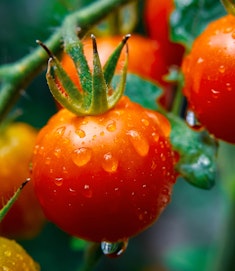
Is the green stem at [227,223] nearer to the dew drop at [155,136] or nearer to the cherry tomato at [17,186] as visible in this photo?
the cherry tomato at [17,186]

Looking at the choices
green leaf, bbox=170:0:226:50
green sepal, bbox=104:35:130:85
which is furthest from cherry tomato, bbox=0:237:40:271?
green leaf, bbox=170:0:226:50

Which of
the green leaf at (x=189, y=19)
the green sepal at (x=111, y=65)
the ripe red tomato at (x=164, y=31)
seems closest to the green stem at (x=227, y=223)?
the ripe red tomato at (x=164, y=31)

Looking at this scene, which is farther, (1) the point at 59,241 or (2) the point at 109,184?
(1) the point at 59,241

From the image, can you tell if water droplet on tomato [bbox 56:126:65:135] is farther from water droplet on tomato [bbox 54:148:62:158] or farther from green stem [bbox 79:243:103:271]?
green stem [bbox 79:243:103:271]

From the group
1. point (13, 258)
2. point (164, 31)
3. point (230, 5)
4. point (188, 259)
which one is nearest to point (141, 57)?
point (164, 31)

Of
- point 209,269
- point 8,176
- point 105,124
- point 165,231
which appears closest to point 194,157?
point 105,124

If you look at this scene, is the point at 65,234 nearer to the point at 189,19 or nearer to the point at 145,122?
the point at 189,19

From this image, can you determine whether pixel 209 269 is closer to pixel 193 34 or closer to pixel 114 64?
pixel 193 34
